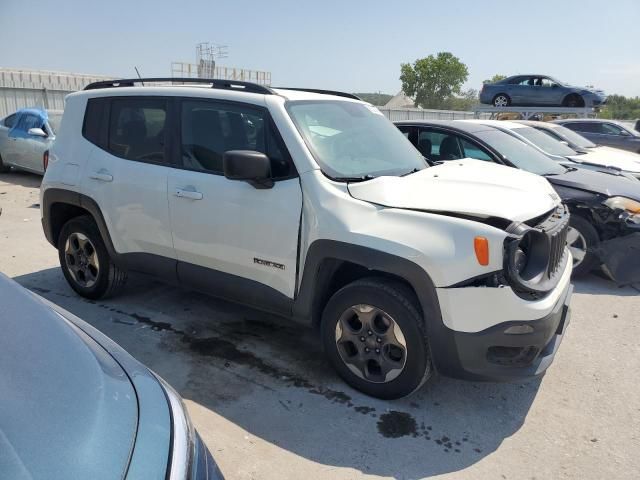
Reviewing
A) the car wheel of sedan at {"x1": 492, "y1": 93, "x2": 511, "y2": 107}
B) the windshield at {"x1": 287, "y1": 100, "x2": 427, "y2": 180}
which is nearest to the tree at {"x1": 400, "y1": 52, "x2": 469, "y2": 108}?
the car wheel of sedan at {"x1": 492, "y1": 93, "x2": 511, "y2": 107}

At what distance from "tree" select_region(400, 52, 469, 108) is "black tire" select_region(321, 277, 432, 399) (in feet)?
267

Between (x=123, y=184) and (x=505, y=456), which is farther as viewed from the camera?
(x=123, y=184)

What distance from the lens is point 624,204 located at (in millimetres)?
5352

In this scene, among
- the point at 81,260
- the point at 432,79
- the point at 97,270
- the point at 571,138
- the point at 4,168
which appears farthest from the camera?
the point at 432,79

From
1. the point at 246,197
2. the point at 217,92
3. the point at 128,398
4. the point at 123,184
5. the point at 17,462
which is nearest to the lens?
the point at 17,462

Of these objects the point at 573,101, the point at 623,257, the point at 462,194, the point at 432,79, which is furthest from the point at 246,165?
the point at 432,79

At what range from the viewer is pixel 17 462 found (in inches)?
48.8

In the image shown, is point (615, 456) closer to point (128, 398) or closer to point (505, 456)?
point (505, 456)

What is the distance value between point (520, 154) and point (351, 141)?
343 centimetres

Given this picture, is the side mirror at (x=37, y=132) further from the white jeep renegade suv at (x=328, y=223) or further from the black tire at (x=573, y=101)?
the black tire at (x=573, y=101)

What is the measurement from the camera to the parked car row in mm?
2771

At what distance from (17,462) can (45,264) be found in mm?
5207

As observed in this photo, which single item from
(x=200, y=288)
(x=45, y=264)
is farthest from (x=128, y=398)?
(x=45, y=264)

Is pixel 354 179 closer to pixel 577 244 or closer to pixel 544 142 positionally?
pixel 577 244
